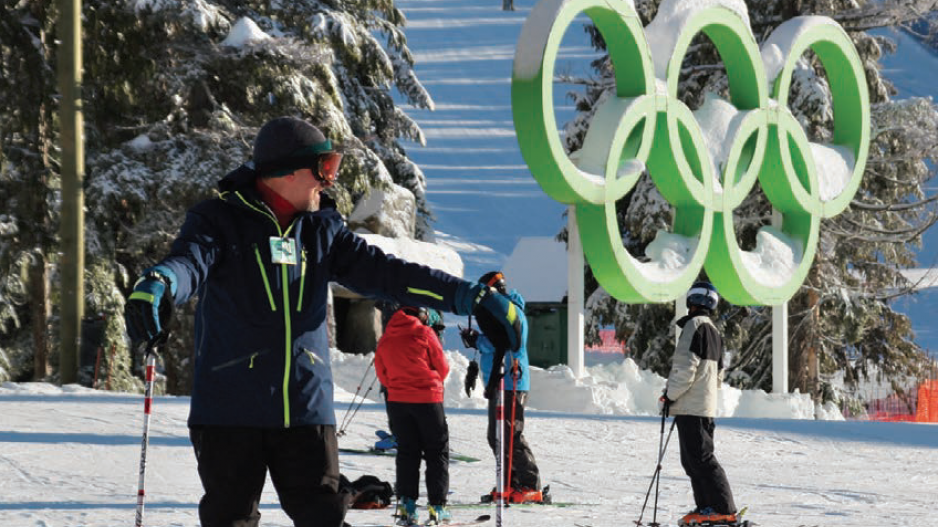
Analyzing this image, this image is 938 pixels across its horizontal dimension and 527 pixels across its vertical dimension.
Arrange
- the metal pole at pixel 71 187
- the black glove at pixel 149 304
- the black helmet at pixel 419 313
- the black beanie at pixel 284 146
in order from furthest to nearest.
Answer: the metal pole at pixel 71 187 < the black helmet at pixel 419 313 < the black beanie at pixel 284 146 < the black glove at pixel 149 304

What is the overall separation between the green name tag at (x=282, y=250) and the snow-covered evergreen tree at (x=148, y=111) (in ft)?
54.4

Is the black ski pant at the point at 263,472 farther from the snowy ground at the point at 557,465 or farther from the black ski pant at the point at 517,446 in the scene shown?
the black ski pant at the point at 517,446

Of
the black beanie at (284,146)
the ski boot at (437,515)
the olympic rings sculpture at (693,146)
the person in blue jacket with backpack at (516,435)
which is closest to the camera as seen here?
the black beanie at (284,146)

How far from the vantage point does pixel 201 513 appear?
411cm

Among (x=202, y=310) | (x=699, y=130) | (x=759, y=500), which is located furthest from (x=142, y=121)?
(x=202, y=310)

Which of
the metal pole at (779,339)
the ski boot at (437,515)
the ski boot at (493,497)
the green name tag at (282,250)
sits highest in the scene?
the metal pole at (779,339)

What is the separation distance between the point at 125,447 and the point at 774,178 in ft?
34.1

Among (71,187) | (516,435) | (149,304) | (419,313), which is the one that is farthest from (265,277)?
(71,187)

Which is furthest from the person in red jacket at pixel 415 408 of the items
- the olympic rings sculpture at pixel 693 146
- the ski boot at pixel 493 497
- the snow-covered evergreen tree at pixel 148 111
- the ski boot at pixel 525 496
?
the snow-covered evergreen tree at pixel 148 111

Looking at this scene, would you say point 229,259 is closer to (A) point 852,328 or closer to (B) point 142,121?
(B) point 142,121

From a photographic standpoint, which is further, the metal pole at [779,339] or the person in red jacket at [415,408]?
the metal pole at [779,339]

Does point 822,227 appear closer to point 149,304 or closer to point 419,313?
point 419,313

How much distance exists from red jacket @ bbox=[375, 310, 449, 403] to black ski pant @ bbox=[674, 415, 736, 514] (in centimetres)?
135

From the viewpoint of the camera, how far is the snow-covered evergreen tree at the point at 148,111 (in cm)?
2089
